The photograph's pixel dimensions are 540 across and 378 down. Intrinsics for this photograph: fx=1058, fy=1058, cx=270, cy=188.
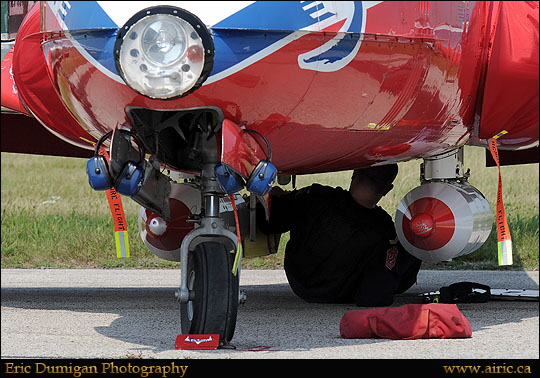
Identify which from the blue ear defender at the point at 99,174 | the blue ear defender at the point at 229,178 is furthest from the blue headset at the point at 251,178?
the blue ear defender at the point at 99,174

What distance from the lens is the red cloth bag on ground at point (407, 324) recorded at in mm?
6287

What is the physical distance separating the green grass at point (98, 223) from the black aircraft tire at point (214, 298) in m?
3.26

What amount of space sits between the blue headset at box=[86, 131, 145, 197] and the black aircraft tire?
0.56m

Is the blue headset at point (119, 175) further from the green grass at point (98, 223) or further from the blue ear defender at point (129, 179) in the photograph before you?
the green grass at point (98, 223)

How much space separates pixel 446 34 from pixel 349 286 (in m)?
2.80

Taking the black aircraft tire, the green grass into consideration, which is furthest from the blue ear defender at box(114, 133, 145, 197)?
the green grass

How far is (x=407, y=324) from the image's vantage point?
20.6ft

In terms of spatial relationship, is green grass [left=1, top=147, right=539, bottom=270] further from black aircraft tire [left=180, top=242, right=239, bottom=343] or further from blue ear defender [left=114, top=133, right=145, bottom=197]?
blue ear defender [left=114, top=133, right=145, bottom=197]

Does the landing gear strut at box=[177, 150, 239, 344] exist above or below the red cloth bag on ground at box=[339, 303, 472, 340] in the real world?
above

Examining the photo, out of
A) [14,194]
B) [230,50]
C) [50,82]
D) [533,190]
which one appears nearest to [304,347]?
[230,50]

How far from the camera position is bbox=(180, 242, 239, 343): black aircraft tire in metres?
5.79

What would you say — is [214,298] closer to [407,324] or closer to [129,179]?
[129,179]

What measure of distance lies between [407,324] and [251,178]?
1.48m

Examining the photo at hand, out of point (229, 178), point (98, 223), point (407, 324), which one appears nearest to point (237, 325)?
point (407, 324)
